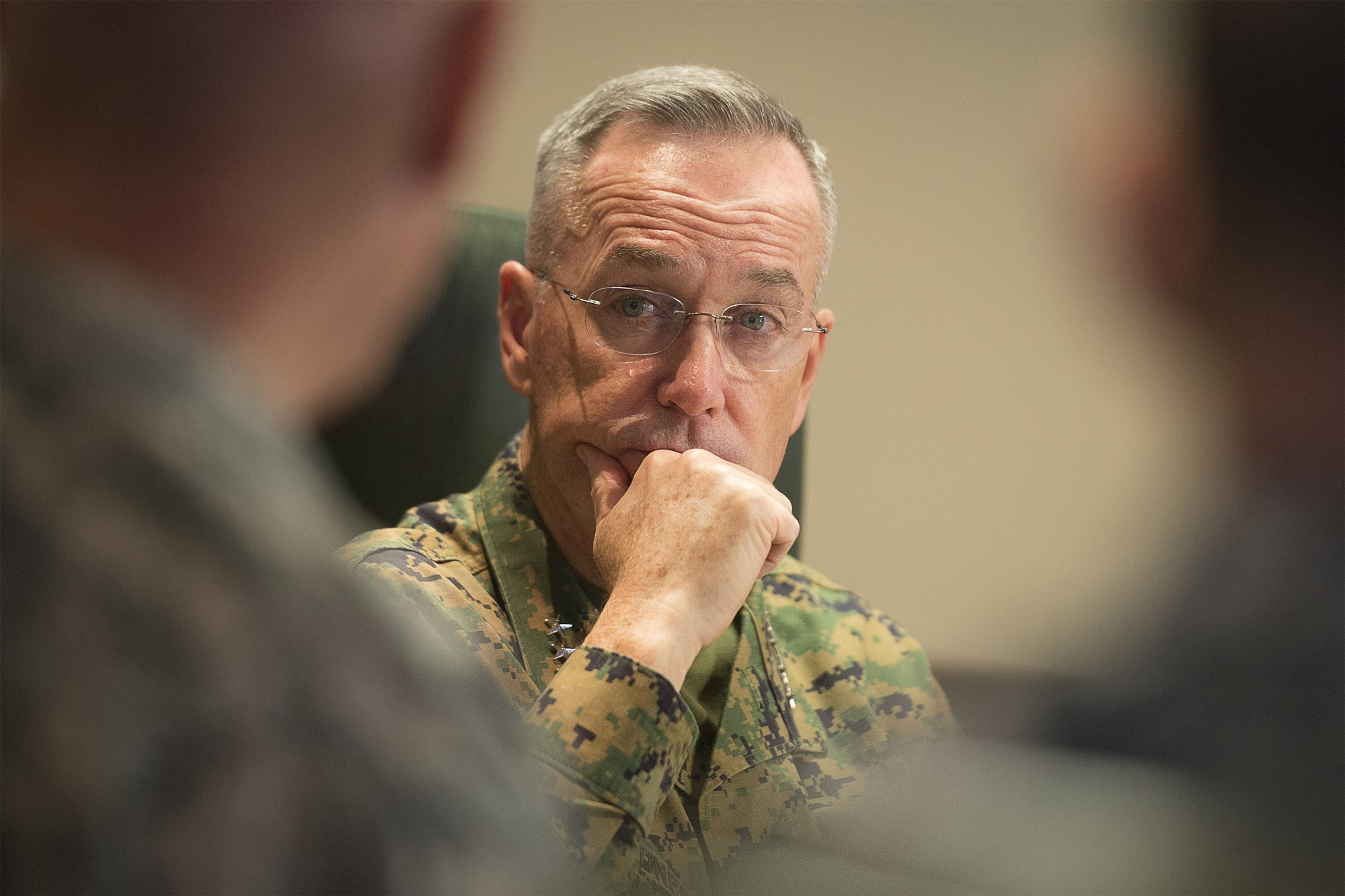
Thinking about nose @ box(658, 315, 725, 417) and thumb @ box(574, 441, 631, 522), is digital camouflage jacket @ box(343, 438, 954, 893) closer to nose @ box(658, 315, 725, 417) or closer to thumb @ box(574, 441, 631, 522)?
thumb @ box(574, 441, 631, 522)

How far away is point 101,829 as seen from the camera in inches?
11.3

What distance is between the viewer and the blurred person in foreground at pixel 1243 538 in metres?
0.39

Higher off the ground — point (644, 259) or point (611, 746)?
point (644, 259)

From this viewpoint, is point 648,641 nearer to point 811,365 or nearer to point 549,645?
point 549,645

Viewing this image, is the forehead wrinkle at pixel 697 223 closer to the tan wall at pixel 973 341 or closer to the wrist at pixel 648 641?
the tan wall at pixel 973 341

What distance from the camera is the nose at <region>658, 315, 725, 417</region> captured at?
3.52ft

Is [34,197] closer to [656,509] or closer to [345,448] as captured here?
[656,509]

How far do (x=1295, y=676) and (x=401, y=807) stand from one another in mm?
326

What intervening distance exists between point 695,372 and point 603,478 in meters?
0.14

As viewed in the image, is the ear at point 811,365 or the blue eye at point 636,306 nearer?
the blue eye at point 636,306

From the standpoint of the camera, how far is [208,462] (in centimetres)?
31

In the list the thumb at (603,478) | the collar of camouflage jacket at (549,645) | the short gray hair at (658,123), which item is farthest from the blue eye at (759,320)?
the collar of camouflage jacket at (549,645)

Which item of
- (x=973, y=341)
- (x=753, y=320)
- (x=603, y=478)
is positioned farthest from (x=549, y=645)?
(x=973, y=341)

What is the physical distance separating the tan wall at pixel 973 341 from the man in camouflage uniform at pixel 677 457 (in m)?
0.08
